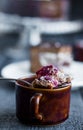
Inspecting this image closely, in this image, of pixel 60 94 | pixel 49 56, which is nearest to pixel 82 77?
pixel 49 56

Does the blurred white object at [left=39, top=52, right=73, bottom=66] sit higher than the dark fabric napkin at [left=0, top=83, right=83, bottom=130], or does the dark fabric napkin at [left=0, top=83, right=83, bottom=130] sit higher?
the blurred white object at [left=39, top=52, right=73, bottom=66]

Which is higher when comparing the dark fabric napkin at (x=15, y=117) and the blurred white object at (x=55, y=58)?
the blurred white object at (x=55, y=58)

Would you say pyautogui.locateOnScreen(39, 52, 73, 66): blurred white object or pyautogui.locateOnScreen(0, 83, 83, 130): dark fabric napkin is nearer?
pyautogui.locateOnScreen(0, 83, 83, 130): dark fabric napkin

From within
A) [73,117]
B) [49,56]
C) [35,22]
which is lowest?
[73,117]

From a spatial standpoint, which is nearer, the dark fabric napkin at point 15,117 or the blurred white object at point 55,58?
the dark fabric napkin at point 15,117

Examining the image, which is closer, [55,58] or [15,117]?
[15,117]

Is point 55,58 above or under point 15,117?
above

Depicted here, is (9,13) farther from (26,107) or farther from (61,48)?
(26,107)

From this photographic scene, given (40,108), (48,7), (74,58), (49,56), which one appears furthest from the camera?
(48,7)
